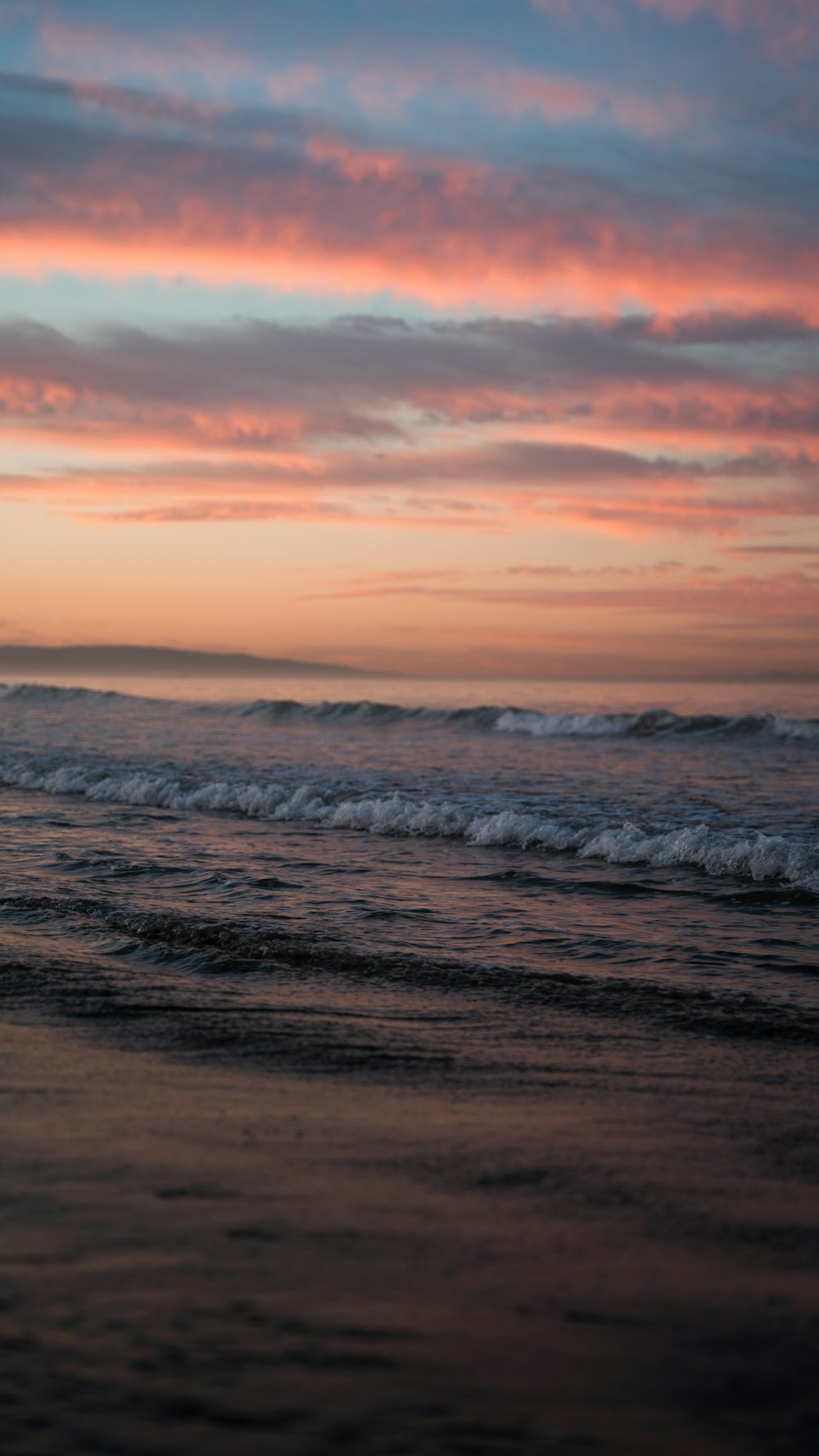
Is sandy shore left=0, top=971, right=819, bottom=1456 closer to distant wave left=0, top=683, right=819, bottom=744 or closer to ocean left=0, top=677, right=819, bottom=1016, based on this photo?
ocean left=0, top=677, right=819, bottom=1016

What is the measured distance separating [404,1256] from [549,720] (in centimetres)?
3722

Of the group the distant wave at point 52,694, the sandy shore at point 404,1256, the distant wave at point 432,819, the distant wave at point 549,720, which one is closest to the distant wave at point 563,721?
the distant wave at point 549,720

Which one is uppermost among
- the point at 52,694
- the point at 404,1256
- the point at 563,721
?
the point at 52,694

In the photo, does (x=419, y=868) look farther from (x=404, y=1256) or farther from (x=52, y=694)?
(x=52, y=694)

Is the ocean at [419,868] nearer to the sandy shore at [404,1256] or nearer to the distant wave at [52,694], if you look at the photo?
the sandy shore at [404,1256]

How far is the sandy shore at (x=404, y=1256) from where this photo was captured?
246 cm

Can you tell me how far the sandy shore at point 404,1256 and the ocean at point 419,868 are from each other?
181 cm

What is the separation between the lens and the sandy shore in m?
2.46

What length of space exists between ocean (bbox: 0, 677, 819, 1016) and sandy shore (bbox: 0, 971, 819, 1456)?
181cm

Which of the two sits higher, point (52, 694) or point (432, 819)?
point (52, 694)

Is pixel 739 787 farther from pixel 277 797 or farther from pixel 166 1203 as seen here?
pixel 166 1203

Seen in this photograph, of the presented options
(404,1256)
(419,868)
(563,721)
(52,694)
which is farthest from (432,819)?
(52,694)

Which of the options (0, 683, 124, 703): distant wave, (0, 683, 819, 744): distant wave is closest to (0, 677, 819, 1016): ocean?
(0, 683, 819, 744): distant wave

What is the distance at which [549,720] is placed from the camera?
131ft
